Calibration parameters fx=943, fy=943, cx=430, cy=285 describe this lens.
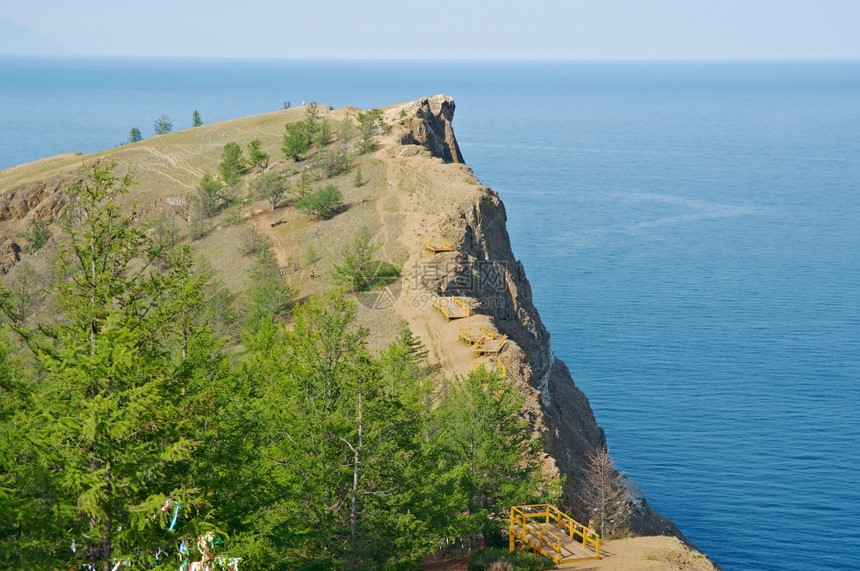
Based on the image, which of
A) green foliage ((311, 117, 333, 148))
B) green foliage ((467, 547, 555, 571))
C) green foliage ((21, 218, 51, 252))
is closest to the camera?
green foliage ((467, 547, 555, 571))

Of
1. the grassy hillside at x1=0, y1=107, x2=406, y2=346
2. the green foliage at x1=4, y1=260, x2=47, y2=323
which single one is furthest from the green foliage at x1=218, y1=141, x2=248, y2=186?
the green foliage at x1=4, y1=260, x2=47, y2=323

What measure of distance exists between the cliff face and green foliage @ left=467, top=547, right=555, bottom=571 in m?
11.8

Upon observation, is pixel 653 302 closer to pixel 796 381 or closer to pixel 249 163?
pixel 796 381

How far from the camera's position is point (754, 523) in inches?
2399

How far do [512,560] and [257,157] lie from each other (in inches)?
2836

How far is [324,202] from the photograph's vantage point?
245 ft

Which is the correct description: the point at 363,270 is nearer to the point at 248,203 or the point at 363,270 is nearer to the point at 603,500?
the point at 603,500

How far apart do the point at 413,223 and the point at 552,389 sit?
17.0 meters

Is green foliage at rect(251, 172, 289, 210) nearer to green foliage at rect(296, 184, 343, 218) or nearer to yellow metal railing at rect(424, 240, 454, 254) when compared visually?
green foliage at rect(296, 184, 343, 218)

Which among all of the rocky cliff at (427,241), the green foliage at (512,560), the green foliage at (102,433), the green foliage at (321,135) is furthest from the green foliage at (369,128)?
the green foliage at (102,433)

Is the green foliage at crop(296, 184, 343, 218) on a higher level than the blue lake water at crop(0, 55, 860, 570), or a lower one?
higher

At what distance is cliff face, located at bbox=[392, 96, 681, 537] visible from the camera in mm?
46406

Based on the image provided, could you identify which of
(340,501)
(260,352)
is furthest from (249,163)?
(340,501)

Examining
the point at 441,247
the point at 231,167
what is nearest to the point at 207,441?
the point at 441,247
